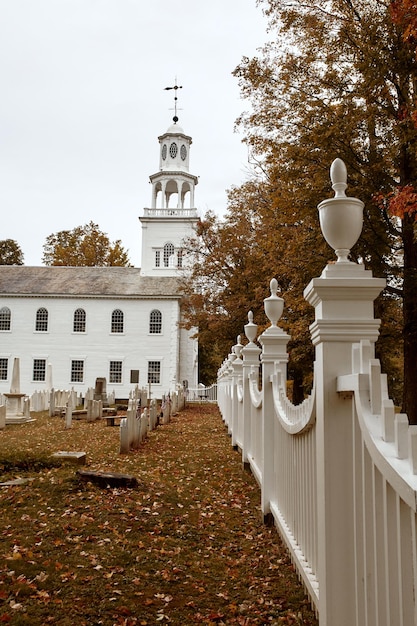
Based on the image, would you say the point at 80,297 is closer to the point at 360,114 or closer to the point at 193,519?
the point at 360,114

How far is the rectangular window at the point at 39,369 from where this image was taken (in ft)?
126

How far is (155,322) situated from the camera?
38.5 m

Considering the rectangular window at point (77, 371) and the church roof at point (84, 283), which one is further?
the church roof at point (84, 283)

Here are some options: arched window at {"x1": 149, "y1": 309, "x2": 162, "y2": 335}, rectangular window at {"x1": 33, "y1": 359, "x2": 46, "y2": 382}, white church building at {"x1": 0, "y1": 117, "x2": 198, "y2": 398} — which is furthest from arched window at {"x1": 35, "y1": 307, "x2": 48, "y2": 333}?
arched window at {"x1": 149, "y1": 309, "x2": 162, "y2": 335}

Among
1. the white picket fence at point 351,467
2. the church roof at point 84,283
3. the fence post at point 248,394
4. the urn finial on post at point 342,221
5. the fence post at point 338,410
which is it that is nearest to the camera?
the white picket fence at point 351,467

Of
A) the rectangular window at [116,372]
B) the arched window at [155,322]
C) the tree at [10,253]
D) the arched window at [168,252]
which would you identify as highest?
the tree at [10,253]

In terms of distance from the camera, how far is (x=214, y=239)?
92.5 feet

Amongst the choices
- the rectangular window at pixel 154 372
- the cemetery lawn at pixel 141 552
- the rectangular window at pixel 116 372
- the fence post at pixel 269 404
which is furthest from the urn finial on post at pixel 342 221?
the rectangular window at pixel 116 372

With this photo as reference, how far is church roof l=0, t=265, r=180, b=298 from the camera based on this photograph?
38.6 m

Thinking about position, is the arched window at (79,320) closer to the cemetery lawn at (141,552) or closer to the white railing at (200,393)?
the white railing at (200,393)

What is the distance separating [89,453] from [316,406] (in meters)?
Answer: 8.28

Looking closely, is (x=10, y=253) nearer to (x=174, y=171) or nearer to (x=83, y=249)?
(x=83, y=249)

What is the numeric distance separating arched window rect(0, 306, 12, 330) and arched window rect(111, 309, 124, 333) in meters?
7.19

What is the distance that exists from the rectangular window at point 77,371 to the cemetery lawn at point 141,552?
29.9m
